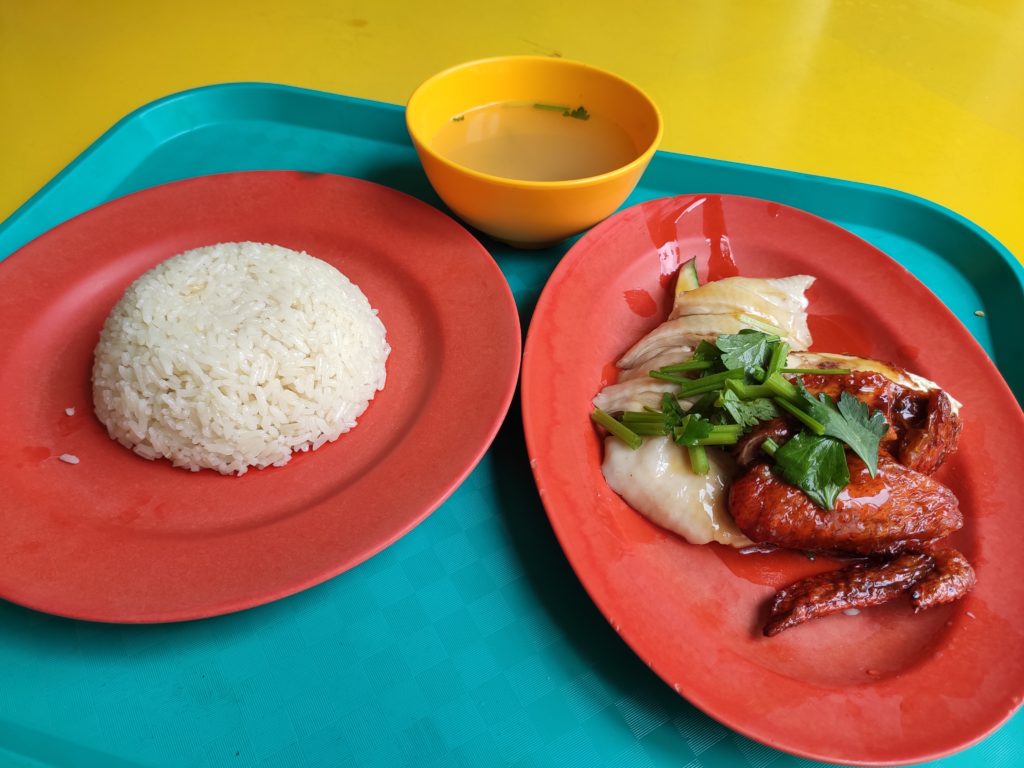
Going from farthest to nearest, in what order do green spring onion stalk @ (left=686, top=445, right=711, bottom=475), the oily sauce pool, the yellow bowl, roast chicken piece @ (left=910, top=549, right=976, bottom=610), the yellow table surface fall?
the yellow table surface → the oily sauce pool → the yellow bowl → green spring onion stalk @ (left=686, top=445, right=711, bottom=475) → roast chicken piece @ (left=910, top=549, right=976, bottom=610)

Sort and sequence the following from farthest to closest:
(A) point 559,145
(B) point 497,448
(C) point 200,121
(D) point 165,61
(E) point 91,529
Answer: (D) point 165,61 < (C) point 200,121 < (A) point 559,145 < (B) point 497,448 < (E) point 91,529

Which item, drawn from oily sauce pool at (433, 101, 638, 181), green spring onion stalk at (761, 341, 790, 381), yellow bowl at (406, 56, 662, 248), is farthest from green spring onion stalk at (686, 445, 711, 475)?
oily sauce pool at (433, 101, 638, 181)

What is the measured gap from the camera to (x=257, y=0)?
9.92 ft

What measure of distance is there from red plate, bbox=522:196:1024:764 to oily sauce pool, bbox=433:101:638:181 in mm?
203

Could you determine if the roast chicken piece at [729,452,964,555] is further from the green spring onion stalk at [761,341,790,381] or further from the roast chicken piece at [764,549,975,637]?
the green spring onion stalk at [761,341,790,381]

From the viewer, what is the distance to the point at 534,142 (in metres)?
1.93

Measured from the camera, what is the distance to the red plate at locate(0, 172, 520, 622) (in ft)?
3.78

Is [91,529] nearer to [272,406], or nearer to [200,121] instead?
[272,406]

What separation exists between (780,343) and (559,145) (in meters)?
0.89

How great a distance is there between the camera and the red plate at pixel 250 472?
115 centimetres

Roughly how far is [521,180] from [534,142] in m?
0.31

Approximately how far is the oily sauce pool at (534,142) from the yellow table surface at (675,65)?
0.61 m

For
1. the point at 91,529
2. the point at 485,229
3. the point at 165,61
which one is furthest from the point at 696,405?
the point at 165,61

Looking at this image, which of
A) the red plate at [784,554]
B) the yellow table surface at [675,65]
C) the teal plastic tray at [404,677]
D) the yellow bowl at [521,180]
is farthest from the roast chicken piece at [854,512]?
the yellow table surface at [675,65]
